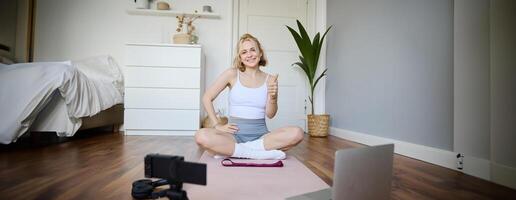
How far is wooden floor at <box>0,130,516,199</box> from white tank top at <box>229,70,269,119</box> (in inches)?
15.9

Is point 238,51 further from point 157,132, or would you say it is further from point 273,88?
point 157,132

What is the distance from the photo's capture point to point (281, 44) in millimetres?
3520

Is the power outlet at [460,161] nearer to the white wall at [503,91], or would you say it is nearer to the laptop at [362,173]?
the white wall at [503,91]

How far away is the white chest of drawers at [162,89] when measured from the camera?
9.06ft

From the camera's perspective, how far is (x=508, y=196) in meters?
0.97

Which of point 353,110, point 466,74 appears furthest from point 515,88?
point 353,110

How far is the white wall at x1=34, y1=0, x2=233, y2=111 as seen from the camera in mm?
3236

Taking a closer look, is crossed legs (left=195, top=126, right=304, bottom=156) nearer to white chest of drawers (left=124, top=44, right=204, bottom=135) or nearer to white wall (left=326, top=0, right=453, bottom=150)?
white wall (left=326, top=0, right=453, bottom=150)

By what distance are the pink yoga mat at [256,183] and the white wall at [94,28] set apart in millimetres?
2267

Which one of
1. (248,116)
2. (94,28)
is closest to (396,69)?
(248,116)

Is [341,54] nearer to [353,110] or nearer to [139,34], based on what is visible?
[353,110]

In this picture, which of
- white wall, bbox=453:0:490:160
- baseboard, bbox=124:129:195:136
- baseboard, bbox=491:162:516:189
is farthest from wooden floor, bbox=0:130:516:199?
baseboard, bbox=124:129:195:136

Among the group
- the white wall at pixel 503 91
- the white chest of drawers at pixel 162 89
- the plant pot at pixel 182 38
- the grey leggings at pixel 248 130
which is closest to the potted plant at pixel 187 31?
the plant pot at pixel 182 38

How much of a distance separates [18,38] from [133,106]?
178 cm
